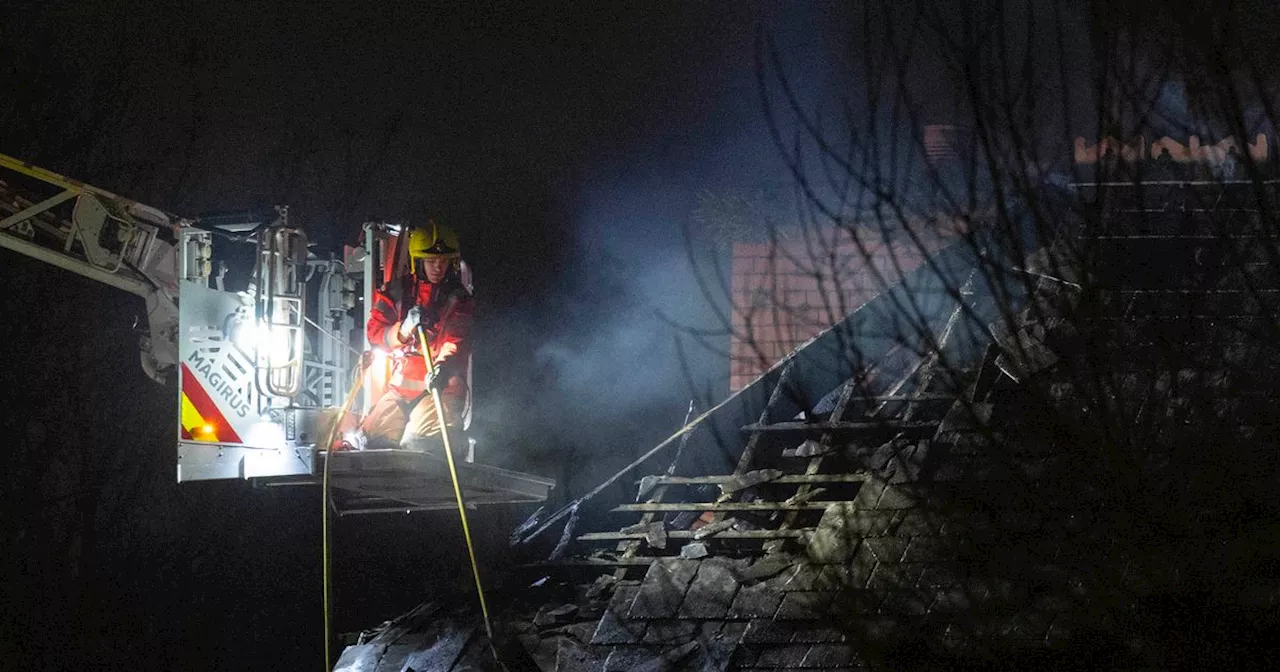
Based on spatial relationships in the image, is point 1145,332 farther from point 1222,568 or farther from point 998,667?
point 998,667


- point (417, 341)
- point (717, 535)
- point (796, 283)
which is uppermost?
point (796, 283)

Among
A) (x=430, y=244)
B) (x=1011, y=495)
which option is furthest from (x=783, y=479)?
(x=430, y=244)

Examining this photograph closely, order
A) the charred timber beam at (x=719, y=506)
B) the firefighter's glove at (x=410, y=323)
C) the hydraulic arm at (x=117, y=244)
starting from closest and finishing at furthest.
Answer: the firefighter's glove at (x=410, y=323) < the hydraulic arm at (x=117, y=244) < the charred timber beam at (x=719, y=506)

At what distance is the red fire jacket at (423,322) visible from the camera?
842cm

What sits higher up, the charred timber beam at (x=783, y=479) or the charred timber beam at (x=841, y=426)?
the charred timber beam at (x=841, y=426)

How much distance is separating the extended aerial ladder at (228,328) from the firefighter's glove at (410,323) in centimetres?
39

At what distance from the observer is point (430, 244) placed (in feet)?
27.8

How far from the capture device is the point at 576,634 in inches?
359

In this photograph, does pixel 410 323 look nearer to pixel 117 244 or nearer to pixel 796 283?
pixel 117 244

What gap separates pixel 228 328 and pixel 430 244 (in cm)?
174

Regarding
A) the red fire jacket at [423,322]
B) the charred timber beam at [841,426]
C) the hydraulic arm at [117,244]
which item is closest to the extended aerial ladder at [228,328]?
the hydraulic arm at [117,244]

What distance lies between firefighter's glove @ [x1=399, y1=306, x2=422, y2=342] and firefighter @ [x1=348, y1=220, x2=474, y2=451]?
89 millimetres

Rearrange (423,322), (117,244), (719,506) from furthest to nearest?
(719,506)
(117,244)
(423,322)

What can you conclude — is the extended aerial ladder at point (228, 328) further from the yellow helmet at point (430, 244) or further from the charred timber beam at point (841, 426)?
the charred timber beam at point (841, 426)
